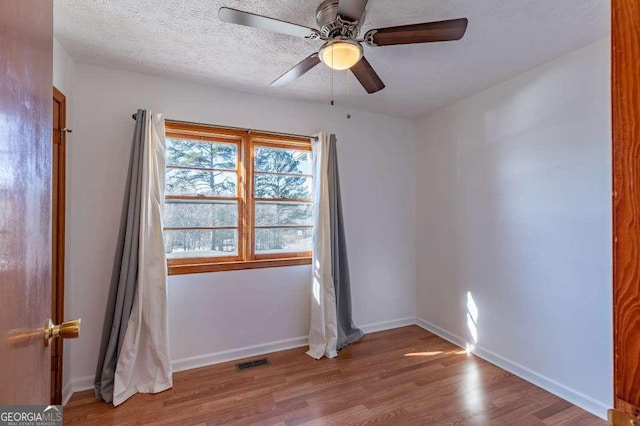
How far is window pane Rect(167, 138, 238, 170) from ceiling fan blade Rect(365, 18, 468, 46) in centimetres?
168

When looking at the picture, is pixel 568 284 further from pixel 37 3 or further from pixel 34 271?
pixel 37 3

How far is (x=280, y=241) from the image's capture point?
2934mm

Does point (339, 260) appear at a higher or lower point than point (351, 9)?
lower

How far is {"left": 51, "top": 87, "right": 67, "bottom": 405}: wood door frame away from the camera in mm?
1922

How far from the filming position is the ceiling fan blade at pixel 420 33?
137 cm

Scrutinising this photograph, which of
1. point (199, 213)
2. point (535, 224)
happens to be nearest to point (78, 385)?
point (199, 213)

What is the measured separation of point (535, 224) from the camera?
2.29 m

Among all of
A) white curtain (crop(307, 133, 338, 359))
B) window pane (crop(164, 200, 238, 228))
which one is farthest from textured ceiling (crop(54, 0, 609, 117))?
window pane (crop(164, 200, 238, 228))

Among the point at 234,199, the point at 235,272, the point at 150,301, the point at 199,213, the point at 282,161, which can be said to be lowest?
the point at 150,301

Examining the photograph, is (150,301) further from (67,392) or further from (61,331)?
(61,331)

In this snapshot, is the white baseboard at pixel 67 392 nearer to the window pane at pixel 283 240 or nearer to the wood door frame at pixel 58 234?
the wood door frame at pixel 58 234

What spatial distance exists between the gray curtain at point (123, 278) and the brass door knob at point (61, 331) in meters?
1.53

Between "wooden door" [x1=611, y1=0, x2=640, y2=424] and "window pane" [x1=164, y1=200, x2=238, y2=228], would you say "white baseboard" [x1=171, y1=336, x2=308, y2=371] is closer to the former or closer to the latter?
"window pane" [x1=164, y1=200, x2=238, y2=228]

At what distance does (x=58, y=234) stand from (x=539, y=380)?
370 cm
